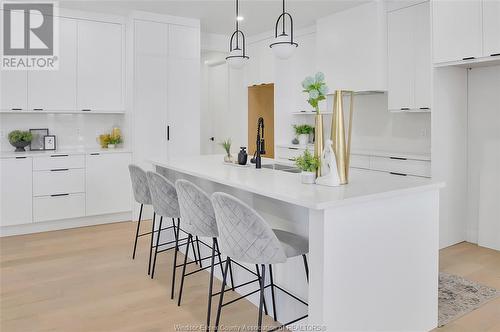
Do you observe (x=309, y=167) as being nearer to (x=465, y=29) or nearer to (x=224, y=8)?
(x=465, y=29)

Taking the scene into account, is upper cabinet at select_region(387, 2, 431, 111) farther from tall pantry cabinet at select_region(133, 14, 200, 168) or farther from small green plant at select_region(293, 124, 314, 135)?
tall pantry cabinet at select_region(133, 14, 200, 168)

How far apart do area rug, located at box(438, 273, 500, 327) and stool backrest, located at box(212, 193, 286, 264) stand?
1312mm

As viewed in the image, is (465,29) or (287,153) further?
(287,153)

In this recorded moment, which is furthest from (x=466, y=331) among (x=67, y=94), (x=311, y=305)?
(x=67, y=94)

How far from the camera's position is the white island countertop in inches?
77.6

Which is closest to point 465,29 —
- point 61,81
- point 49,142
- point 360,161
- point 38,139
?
point 360,161

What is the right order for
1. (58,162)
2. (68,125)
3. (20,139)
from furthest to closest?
(68,125), (20,139), (58,162)

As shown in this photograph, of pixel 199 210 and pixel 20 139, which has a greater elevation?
pixel 20 139

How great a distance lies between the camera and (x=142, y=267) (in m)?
3.56

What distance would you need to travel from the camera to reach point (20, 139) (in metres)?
4.86

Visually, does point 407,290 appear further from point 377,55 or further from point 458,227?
point 377,55

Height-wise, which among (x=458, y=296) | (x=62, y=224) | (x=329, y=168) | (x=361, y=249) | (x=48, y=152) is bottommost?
(x=458, y=296)

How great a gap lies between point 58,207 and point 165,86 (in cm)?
202

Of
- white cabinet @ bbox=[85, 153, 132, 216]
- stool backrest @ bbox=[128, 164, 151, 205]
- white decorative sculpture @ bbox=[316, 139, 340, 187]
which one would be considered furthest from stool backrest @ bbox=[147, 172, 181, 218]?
white cabinet @ bbox=[85, 153, 132, 216]
